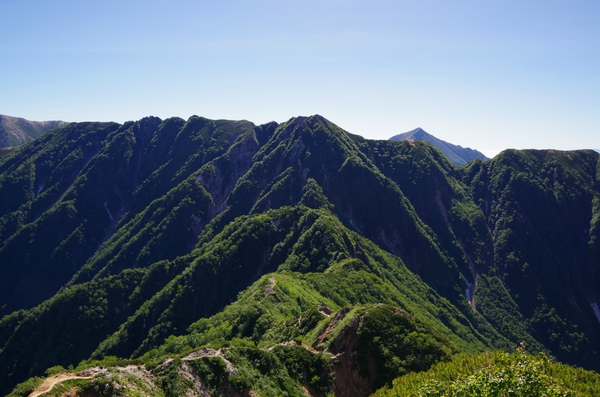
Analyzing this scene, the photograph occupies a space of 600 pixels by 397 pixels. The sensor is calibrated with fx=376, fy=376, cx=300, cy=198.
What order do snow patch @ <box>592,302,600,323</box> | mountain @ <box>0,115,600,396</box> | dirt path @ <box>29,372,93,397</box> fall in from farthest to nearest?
snow patch @ <box>592,302,600,323</box>, mountain @ <box>0,115,600,396</box>, dirt path @ <box>29,372,93,397</box>

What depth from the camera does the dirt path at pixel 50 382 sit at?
33766mm

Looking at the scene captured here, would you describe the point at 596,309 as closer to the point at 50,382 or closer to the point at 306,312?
the point at 306,312

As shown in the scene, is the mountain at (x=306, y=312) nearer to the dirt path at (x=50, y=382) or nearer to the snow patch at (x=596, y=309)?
the dirt path at (x=50, y=382)

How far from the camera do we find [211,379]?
41.2m

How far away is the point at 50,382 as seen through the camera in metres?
35.4

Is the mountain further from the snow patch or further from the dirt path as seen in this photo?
the snow patch

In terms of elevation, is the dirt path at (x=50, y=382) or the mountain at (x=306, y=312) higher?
the dirt path at (x=50, y=382)

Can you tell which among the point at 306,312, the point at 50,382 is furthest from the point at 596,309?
the point at 50,382

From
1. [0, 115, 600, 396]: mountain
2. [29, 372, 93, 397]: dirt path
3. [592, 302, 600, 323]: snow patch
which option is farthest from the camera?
[592, 302, 600, 323]: snow patch

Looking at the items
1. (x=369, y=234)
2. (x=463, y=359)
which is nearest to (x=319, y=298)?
(x=463, y=359)

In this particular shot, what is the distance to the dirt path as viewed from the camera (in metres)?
33.8

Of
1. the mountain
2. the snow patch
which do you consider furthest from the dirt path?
the snow patch

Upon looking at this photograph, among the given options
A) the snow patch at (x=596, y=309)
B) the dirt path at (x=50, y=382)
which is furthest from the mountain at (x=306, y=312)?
the snow patch at (x=596, y=309)

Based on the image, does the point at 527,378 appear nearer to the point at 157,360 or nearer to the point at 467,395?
the point at 467,395
